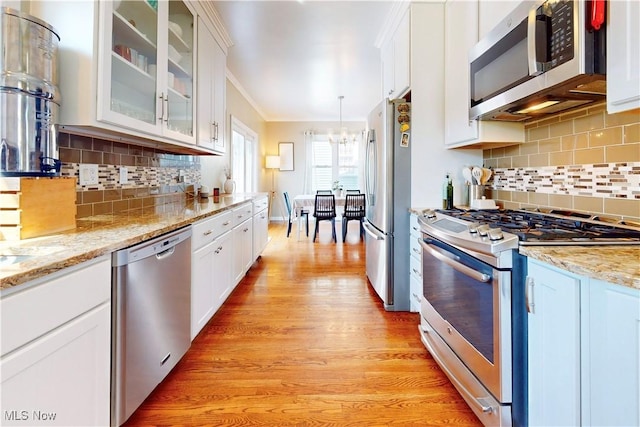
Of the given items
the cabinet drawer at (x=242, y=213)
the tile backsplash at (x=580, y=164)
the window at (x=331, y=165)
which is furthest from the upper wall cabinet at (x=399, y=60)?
the window at (x=331, y=165)

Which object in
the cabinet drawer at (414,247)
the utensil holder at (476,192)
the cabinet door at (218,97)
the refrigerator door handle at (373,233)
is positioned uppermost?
the cabinet door at (218,97)

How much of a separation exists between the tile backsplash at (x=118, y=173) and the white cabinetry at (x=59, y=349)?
0.89 metres

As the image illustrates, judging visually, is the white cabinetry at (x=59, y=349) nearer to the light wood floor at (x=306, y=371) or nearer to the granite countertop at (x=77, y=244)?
the granite countertop at (x=77, y=244)

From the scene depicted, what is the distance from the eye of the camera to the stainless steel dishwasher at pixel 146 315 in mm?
1162

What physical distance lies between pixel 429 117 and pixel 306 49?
1.97m

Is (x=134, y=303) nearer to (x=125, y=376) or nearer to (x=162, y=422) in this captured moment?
(x=125, y=376)

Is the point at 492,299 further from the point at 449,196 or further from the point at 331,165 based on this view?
the point at 331,165

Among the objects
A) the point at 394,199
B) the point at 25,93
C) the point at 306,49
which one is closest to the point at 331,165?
the point at 306,49

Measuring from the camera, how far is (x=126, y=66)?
1.62 meters

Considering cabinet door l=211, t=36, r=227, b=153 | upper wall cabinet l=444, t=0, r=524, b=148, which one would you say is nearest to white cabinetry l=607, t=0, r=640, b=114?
upper wall cabinet l=444, t=0, r=524, b=148

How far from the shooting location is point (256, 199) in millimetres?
3672

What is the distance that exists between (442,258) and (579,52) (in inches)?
40.1

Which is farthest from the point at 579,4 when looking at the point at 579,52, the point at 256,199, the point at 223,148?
the point at 256,199

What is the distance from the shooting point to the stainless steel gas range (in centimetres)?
114
